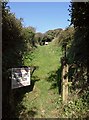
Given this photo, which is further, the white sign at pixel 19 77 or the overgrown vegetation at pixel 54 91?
the overgrown vegetation at pixel 54 91

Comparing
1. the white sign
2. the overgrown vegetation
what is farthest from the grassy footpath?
the white sign

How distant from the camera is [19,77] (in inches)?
397

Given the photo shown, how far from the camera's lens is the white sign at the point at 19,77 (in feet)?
32.0

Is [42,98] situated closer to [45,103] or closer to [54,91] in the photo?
[45,103]

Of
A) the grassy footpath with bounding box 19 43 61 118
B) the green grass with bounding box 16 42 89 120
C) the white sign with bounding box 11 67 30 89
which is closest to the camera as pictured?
the white sign with bounding box 11 67 30 89

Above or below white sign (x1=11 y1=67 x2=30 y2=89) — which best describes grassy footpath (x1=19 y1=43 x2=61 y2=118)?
below

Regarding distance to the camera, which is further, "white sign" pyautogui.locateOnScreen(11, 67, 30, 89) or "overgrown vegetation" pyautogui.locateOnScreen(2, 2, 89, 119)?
"overgrown vegetation" pyautogui.locateOnScreen(2, 2, 89, 119)

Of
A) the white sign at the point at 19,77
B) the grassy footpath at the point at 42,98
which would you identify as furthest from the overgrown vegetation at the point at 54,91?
the white sign at the point at 19,77

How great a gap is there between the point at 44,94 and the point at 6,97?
2726 mm

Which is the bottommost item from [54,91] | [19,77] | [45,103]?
[45,103]

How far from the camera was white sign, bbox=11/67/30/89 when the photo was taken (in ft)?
32.0

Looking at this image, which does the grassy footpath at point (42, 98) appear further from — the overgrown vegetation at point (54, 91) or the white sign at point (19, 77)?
the white sign at point (19, 77)

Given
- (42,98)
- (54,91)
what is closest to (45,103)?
(42,98)

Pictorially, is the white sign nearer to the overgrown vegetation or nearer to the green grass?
the overgrown vegetation
